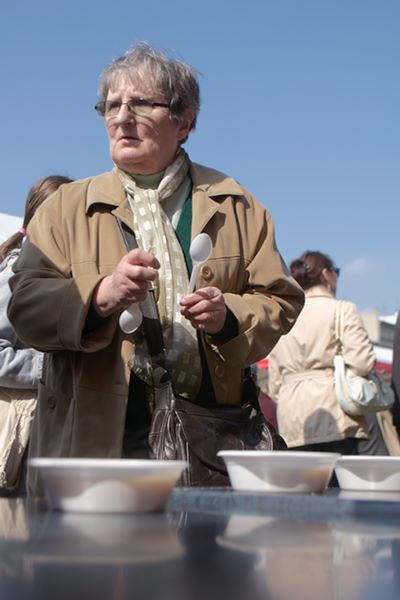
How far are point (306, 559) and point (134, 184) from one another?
1.81m

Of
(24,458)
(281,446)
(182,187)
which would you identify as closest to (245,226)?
(182,187)

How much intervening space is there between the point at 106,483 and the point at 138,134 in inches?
64.4

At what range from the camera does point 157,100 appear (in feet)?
8.14

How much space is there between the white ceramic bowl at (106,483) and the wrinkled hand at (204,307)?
3.22ft

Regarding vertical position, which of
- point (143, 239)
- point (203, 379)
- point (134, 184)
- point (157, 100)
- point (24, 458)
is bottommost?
point (24, 458)

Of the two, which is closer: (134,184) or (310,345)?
(134,184)

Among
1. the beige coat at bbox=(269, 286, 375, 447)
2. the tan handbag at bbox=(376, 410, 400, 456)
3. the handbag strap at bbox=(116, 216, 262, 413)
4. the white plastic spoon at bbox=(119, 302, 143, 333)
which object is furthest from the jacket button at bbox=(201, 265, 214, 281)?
the tan handbag at bbox=(376, 410, 400, 456)

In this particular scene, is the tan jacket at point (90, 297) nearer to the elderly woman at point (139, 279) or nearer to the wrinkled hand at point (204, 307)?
the elderly woman at point (139, 279)

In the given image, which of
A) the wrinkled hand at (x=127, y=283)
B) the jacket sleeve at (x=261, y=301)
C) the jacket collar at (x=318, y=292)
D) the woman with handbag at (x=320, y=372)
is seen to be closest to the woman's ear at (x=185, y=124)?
the jacket sleeve at (x=261, y=301)

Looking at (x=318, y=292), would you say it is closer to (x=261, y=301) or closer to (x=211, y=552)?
(x=261, y=301)

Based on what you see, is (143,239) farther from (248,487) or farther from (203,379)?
(248,487)

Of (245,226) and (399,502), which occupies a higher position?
(245,226)

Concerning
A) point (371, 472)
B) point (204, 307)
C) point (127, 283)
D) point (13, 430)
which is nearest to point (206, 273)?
point (204, 307)

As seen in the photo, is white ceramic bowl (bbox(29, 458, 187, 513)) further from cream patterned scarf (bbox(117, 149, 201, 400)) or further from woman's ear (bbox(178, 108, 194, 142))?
woman's ear (bbox(178, 108, 194, 142))
